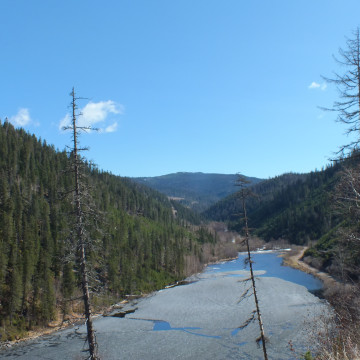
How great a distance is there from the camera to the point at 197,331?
145 ft

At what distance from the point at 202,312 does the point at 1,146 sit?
101 metres

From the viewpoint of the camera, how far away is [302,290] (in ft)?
207

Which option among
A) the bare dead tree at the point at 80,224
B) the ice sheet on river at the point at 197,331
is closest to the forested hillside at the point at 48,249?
the bare dead tree at the point at 80,224

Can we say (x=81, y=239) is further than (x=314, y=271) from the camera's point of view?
No

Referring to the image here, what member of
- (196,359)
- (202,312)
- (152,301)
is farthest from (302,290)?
(196,359)

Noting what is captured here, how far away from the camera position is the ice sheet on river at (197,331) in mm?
36000

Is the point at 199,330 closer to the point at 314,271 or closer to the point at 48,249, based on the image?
the point at 48,249

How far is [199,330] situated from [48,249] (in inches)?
1654

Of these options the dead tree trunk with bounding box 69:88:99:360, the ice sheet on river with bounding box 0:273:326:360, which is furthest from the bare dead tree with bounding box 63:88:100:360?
the ice sheet on river with bounding box 0:273:326:360

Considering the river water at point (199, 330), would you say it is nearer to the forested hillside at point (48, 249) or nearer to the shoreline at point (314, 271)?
the shoreline at point (314, 271)

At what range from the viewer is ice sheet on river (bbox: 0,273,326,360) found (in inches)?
1417

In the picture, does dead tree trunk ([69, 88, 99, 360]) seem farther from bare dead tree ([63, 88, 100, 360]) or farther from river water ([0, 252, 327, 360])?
river water ([0, 252, 327, 360])

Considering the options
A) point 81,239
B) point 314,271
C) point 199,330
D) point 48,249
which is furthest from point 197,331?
point 314,271

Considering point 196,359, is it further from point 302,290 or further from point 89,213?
point 302,290
